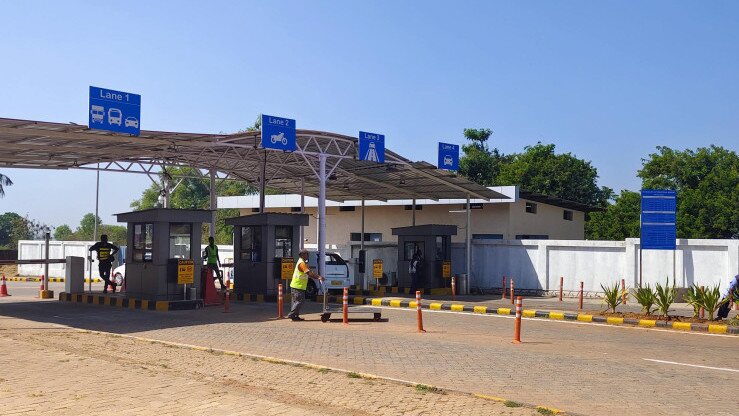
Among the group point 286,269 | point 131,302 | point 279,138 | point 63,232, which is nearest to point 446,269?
point 286,269

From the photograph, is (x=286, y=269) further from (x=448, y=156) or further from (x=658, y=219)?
(x=658, y=219)

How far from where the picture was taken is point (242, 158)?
26031 mm

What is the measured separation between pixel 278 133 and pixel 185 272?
15.4ft

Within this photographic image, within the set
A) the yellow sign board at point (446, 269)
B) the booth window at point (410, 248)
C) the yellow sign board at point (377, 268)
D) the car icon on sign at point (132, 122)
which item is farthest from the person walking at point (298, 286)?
the yellow sign board at point (446, 269)

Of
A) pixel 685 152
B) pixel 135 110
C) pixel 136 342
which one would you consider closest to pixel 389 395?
pixel 136 342

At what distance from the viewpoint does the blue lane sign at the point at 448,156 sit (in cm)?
2527

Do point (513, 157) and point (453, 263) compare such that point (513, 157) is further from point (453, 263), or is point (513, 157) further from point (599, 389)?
point (599, 389)

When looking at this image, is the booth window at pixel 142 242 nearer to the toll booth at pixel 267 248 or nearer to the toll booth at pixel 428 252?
the toll booth at pixel 267 248

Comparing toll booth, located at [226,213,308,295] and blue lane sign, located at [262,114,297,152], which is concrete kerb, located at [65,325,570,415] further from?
toll booth, located at [226,213,308,295]

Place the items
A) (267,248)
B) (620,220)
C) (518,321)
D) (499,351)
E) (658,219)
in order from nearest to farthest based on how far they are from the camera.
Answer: (499,351) < (518,321) < (658,219) < (267,248) < (620,220)

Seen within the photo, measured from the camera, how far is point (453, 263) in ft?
97.1

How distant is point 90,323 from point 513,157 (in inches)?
1916

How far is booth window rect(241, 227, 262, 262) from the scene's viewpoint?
75.9 feet

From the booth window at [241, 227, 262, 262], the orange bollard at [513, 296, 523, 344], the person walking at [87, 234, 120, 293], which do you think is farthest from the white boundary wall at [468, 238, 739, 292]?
the person walking at [87, 234, 120, 293]
